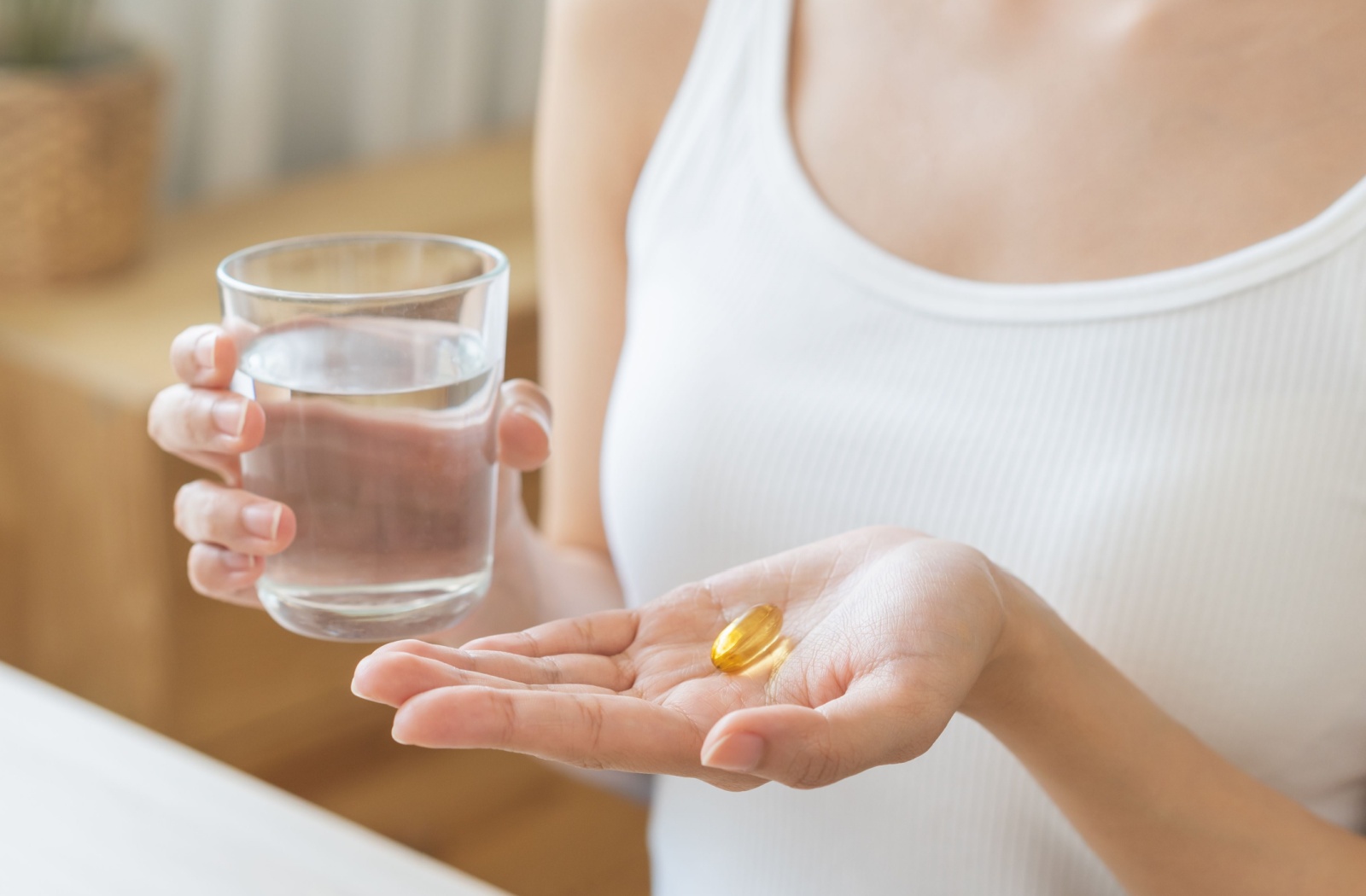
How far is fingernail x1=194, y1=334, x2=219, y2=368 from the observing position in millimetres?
625

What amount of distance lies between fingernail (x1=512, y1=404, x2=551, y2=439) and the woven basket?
0.84 meters

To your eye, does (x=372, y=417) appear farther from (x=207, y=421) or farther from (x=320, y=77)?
(x=320, y=77)

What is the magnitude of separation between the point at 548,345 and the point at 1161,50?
46cm

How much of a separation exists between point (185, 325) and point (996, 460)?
93 centimetres

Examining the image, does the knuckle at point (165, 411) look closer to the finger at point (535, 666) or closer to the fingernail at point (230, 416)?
the fingernail at point (230, 416)

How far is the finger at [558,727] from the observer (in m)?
0.45

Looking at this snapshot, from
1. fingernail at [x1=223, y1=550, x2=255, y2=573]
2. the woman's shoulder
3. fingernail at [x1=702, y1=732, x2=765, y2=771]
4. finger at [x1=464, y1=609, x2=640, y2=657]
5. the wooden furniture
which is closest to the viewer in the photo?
Answer: fingernail at [x1=702, y1=732, x2=765, y2=771]

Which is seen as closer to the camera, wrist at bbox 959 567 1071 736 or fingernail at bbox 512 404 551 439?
wrist at bbox 959 567 1071 736

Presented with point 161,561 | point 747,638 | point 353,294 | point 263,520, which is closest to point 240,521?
point 263,520

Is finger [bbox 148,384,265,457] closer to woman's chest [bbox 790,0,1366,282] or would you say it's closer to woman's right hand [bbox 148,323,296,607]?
woman's right hand [bbox 148,323,296,607]

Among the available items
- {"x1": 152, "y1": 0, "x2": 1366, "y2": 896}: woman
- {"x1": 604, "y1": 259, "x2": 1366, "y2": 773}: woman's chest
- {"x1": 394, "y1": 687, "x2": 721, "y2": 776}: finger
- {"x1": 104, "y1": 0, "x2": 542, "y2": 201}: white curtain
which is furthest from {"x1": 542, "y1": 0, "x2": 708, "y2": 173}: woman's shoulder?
{"x1": 104, "y1": 0, "x2": 542, "y2": 201}: white curtain

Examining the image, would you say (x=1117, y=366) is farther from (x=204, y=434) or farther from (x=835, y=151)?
(x=204, y=434)

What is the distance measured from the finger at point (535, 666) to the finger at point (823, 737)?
0.10 metres

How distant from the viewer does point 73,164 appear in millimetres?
1381
